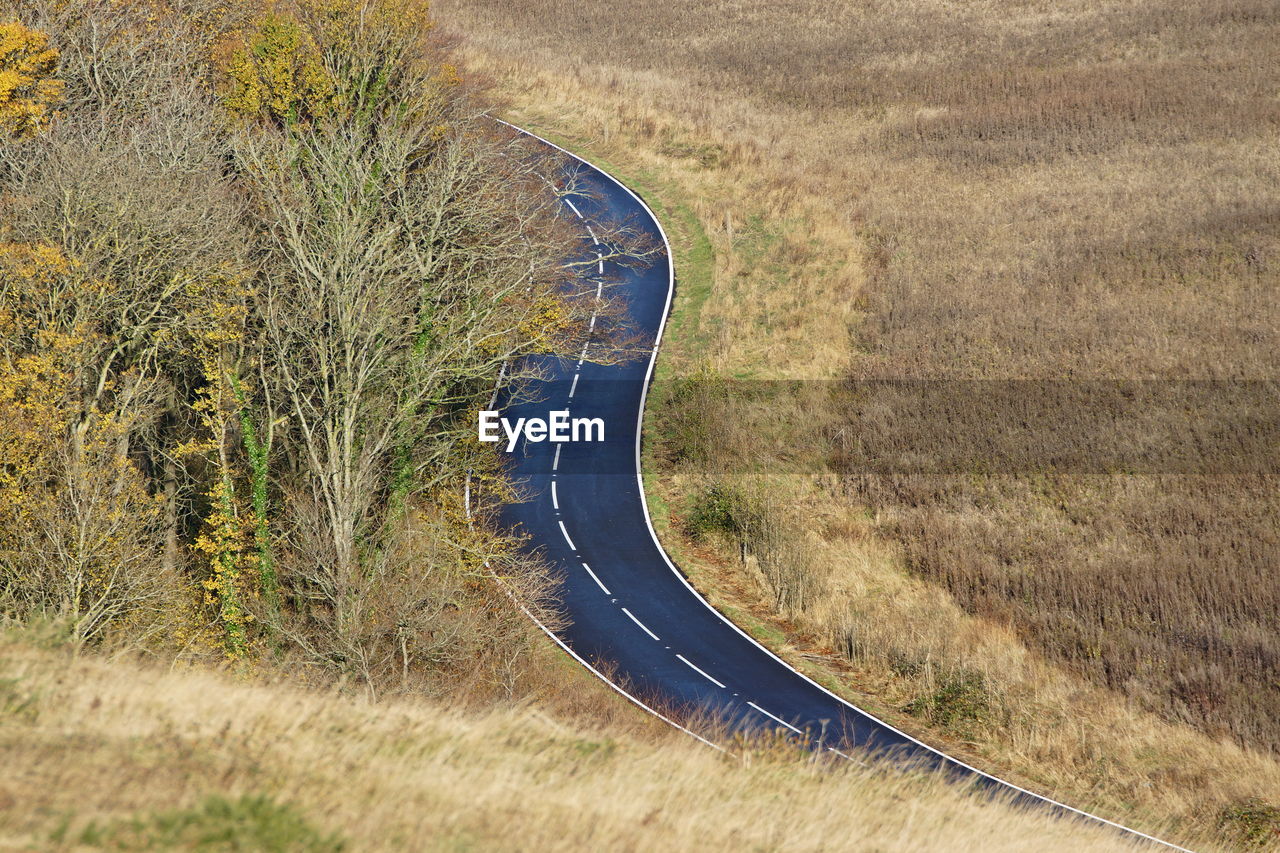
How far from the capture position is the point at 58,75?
124 feet

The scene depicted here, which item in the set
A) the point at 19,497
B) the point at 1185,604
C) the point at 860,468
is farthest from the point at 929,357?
the point at 19,497

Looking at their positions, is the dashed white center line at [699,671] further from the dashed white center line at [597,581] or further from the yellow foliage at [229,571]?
the yellow foliage at [229,571]

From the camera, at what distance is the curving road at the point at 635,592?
27.1 meters

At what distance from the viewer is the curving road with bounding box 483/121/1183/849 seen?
27.1m

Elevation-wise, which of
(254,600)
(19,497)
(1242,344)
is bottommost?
(254,600)

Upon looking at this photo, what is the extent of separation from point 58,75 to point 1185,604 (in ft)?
115

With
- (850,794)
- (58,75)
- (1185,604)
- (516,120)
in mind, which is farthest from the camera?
(516,120)

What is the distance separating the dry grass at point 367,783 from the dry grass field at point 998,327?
1171 cm

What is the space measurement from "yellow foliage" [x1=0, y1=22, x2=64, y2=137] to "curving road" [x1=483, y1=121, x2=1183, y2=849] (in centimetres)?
1629

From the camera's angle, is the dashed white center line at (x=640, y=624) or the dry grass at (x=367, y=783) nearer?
the dry grass at (x=367, y=783)

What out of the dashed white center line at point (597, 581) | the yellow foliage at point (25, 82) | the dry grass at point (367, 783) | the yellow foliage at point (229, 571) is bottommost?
the yellow foliage at point (229, 571)

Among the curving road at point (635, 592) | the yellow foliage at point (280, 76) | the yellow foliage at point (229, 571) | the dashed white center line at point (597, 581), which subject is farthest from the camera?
the yellow foliage at point (280, 76)

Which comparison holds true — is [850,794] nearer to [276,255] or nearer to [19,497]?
[19,497]

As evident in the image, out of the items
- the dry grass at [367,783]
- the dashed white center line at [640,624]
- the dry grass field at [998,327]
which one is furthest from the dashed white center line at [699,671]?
the dry grass at [367,783]
